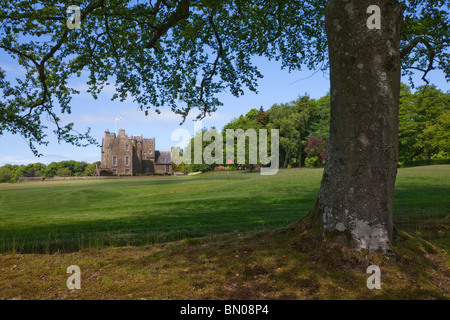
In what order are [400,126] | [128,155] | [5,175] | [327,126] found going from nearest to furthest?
[400,126] < [327,126] < [128,155] < [5,175]

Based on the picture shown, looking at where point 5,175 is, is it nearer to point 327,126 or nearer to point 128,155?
point 128,155

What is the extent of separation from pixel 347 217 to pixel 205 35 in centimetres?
855

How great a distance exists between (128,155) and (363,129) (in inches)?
3418

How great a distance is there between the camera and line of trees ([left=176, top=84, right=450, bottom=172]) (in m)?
52.8

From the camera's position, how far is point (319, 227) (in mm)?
5223

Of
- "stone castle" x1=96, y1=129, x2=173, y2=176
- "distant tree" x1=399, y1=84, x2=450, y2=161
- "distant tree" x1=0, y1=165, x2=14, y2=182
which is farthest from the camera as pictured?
"distant tree" x1=0, y1=165, x2=14, y2=182

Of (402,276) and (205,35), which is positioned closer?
(402,276)

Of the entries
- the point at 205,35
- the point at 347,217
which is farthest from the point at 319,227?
the point at 205,35

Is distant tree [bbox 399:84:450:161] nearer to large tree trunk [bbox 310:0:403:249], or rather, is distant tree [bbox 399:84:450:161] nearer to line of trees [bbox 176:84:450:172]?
line of trees [bbox 176:84:450:172]

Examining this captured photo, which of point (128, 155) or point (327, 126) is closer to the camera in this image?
point (327, 126)

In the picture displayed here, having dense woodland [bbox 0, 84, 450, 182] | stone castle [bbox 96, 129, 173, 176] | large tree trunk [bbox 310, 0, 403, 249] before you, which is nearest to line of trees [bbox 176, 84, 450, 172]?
dense woodland [bbox 0, 84, 450, 182]

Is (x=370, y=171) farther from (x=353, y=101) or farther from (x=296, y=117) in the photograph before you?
(x=296, y=117)

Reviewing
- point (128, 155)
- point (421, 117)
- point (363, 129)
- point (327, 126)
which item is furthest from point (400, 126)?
point (128, 155)

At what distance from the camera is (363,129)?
16.2 ft
